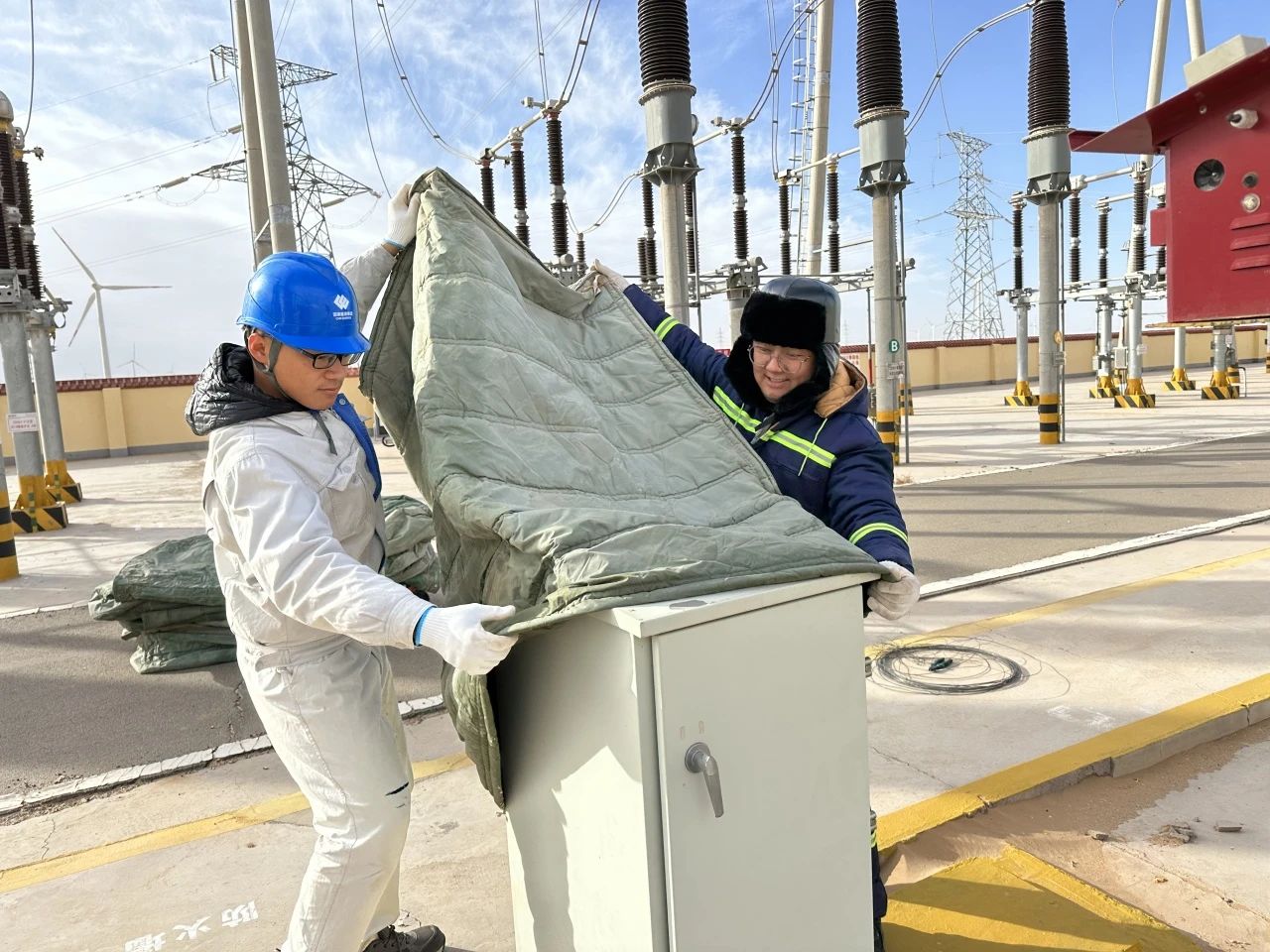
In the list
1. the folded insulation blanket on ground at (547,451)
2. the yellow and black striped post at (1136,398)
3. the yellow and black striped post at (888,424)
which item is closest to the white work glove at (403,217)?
the folded insulation blanket on ground at (547,451)

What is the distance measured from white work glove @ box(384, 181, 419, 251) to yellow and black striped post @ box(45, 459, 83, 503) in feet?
35.7

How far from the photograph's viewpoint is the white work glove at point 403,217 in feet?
8.05

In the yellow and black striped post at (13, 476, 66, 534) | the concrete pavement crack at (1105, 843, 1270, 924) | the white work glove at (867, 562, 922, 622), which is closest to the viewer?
the white work glove at (867, 562, 922, 622)

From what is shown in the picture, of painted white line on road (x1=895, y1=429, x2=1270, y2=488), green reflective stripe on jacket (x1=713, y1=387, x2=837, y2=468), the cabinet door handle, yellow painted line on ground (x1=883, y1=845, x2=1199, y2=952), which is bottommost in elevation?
yellow painted line on ground (x1=883, y1=845, x2=1199, y2=952)

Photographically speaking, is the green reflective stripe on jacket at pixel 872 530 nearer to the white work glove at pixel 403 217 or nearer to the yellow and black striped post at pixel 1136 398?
the white work glove at pixel 403 217

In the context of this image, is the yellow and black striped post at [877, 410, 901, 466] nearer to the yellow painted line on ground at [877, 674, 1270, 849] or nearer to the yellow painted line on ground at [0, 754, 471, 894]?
the yellow painted line on ground at [877, 674, 1270, 849]

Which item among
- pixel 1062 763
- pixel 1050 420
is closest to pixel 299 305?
pixel 1062 763

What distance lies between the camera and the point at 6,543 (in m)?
7.92

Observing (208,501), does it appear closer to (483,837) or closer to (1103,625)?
(483,837)

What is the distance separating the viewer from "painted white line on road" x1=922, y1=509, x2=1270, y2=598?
6105 millimetres

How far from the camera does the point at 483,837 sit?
3049mm

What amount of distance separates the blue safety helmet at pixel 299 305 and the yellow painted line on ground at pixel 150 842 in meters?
2.15

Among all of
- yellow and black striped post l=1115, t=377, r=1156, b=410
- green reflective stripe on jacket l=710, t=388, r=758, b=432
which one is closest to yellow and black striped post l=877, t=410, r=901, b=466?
green reflective stripe on jacket l=710, t=388, r=758, b=432

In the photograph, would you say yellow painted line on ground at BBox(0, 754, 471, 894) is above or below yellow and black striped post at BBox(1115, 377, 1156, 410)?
below
